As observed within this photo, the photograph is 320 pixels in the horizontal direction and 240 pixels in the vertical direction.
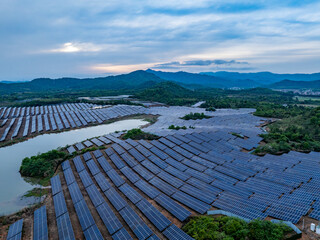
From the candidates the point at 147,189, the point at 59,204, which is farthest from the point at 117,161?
the point at 59,204

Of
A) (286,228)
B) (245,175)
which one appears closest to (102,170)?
(245,175)

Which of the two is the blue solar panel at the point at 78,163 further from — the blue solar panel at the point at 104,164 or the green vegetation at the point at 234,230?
the green vegetation at the point at 234,230

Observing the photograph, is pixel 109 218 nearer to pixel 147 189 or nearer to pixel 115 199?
pixel 115 199

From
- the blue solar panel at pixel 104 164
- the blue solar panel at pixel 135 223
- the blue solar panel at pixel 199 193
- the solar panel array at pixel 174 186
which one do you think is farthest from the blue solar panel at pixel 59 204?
the blue solar panel at pixel 199 193

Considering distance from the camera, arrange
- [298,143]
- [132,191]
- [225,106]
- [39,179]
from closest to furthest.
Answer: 1. [132,191]
2. [39,179]
3. [298,143]
4. [225,106]

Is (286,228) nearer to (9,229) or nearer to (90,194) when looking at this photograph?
(90,194)

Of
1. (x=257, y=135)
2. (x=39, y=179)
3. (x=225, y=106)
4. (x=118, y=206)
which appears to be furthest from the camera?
(x=225, y=106)
